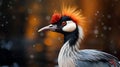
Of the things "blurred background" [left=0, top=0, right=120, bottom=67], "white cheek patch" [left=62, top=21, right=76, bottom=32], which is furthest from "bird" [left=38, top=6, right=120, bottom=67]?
"blurred background" [left=0, top=0, right=120, bottom=67]

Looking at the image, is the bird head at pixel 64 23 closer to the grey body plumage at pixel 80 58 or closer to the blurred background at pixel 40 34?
the grey body plumage at pixel 80 58

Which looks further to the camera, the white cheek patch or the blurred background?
the blurred background

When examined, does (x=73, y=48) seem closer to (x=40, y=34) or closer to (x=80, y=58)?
(x=80, y=58)

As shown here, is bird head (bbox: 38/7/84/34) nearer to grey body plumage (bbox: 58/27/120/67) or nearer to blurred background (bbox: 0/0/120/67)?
grey body plumage (bbox: 58/27/120/67)

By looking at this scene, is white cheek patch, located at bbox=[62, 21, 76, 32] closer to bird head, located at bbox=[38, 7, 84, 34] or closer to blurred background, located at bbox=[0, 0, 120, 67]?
bird head, located at bbox=[38, 7, 84, 34]

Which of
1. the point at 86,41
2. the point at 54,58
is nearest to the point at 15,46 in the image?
the point at 54,58

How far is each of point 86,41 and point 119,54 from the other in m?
0.30

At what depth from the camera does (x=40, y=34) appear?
3.45 meters

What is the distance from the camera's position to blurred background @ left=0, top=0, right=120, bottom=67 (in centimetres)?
333

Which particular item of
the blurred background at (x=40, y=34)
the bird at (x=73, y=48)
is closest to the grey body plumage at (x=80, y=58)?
the bird at (x=73, y=48)

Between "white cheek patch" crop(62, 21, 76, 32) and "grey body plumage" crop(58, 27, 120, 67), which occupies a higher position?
"white cheek patch" crop(62, 21, 76, 32)

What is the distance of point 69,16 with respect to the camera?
2.18m

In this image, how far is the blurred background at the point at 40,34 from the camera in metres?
3.33

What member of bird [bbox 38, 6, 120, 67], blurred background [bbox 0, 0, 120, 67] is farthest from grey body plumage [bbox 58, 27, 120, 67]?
blurred background [bbox 0, 0, 120, 67]
